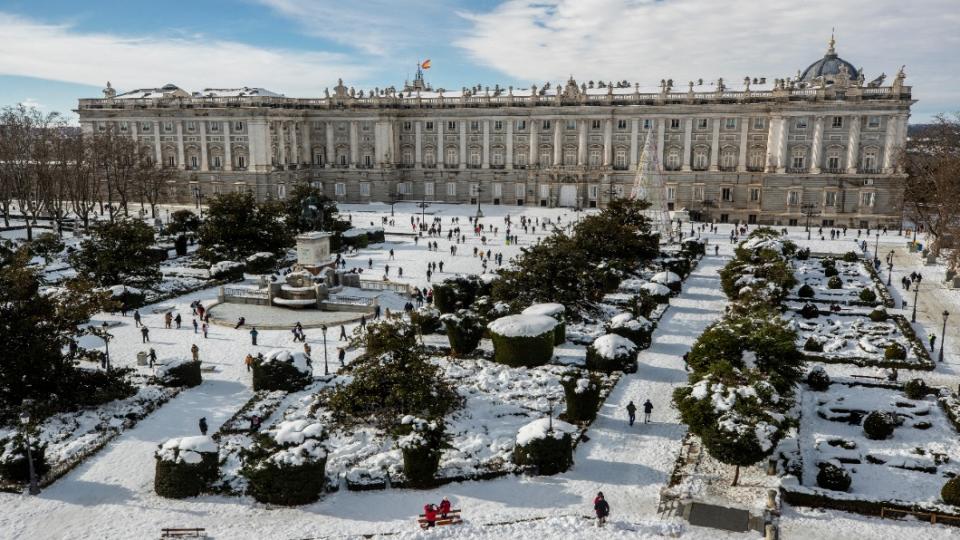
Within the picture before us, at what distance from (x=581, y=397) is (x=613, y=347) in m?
5.91

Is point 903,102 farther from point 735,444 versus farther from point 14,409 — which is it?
point 14,409

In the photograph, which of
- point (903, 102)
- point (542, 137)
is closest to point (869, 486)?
point (903, 102)

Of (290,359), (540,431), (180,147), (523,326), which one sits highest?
(180,147)

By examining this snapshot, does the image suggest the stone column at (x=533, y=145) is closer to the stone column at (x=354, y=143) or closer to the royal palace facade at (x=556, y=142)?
the royal palace facade at (x=556, y=142)

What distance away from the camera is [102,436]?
26469 millimetres

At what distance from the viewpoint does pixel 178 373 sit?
31219mm

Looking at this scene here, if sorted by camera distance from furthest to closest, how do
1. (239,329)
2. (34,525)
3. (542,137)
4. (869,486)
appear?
(542,137), (239,329), (869,486), (34,525)

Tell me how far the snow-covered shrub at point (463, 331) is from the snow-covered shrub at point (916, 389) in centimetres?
1817

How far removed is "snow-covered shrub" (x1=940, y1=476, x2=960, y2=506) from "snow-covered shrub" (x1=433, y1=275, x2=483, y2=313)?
25877mm

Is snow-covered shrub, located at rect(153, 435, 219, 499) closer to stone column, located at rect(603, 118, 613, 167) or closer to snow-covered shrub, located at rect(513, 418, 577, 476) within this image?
snow-covered shrub, located at rect(513, 418, 577, 476)

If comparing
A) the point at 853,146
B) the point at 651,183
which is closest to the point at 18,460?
the point at 651,183

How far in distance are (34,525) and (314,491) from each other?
7.67 m

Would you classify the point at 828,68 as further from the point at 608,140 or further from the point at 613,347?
the point at 613,347

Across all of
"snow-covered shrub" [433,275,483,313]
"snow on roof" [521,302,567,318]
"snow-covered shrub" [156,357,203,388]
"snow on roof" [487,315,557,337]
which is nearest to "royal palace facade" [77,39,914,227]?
"snow-covered shrub" [433,275,483,313]
